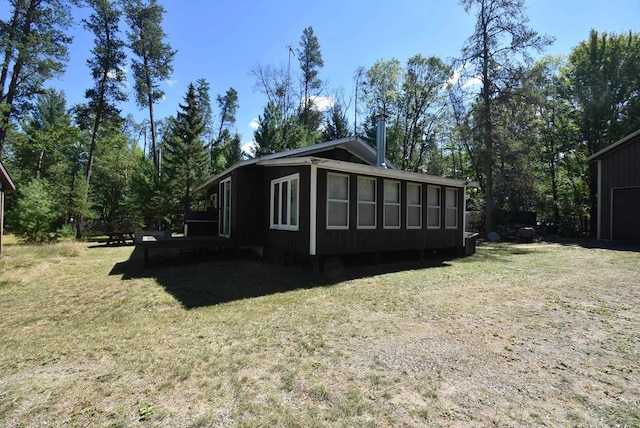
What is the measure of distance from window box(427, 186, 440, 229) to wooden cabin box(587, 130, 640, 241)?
36.4ft

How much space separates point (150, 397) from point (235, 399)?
71 centimetres

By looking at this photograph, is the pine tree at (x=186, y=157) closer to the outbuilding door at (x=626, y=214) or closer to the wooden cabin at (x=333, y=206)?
the wooden cabin at (x=333, y=206)

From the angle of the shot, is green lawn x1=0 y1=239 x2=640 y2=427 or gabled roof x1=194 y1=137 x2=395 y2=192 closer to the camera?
green lawn x1=0 y1=239 x2=640 y2=427

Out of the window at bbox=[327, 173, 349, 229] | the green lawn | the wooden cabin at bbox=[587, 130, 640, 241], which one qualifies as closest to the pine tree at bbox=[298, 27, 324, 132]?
the wooden cabin at bbox=[587, 130, 640, 241]

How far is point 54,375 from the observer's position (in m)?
3.05

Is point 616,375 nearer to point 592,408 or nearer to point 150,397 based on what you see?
point 592,408

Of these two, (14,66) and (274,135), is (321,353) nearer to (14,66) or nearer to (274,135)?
(14,66)

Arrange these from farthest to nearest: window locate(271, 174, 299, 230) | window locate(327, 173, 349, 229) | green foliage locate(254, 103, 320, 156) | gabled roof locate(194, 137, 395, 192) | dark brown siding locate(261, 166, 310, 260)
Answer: green foliage locate(254, 103, 320, 156) → gabled roof locate(194, 137, 395, 192) → window locate(271, 174, 299, 230) → window locate(327, 173, 349, 229) → dark brown siding locate(261, 166, 310, 260)

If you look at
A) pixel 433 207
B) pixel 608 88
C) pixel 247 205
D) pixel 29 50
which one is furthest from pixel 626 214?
pixel 29 50

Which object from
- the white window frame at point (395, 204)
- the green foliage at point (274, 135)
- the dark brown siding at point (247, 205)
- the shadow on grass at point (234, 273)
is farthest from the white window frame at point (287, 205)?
the green foliage at point (274, 135)

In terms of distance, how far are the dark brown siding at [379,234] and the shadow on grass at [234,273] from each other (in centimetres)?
55

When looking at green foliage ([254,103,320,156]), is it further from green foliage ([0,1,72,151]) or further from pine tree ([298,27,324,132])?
green foliage ([0,1,72,151])

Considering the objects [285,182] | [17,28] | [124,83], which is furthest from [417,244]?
[17,28]

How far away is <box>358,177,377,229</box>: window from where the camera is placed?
27.8 feet
